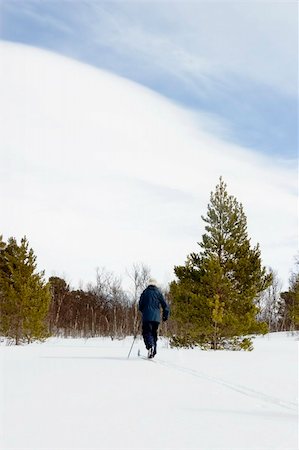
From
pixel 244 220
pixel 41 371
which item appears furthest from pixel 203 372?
pixel 244 220

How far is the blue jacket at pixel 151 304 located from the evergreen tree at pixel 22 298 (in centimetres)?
1477

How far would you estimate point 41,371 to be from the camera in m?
8.09

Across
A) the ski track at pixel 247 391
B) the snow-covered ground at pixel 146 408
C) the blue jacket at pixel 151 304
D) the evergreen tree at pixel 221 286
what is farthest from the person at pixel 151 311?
the evergreen tree at pixel 221 286

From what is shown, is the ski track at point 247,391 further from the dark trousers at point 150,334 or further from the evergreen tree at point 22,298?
the evergreen tree at point 22,298

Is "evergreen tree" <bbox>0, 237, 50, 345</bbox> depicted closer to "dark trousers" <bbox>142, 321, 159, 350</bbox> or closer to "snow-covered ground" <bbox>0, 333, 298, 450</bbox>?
"dark trousers" <bbox>142, 321, 159, 350</bbox>

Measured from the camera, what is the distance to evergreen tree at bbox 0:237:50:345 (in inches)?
1015

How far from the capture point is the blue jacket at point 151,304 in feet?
39.1

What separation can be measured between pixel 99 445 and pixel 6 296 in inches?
919

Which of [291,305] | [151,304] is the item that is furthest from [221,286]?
[291,305]

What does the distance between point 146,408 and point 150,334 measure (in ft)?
21.7

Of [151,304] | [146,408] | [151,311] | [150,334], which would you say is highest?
[151,304]

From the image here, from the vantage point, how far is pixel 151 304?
12062 mm

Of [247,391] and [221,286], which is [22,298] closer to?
[221,286]

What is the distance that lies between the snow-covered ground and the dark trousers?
273 cm
